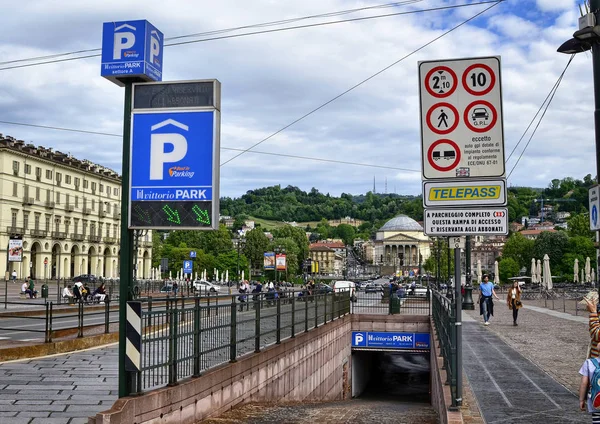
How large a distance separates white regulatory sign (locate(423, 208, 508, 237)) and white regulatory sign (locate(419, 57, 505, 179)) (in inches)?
15.5

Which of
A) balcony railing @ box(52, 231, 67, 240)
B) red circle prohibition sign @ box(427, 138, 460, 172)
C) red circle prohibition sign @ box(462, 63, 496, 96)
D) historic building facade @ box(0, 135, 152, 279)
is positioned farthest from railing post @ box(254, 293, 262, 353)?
balcony railing @ box(52, 231, 67, 240)

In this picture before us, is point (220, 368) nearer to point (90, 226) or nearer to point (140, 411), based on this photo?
point (140, 411)

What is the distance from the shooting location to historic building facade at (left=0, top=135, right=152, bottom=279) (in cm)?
8006

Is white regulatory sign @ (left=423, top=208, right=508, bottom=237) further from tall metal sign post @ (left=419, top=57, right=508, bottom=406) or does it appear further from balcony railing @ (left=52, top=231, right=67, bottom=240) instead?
balcony railing @ (left=52, top=231, right=67, bottom=240)

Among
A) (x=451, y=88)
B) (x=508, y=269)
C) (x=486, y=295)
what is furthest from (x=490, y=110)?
(x=508, y=269)

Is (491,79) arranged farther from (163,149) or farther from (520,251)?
(520,251)

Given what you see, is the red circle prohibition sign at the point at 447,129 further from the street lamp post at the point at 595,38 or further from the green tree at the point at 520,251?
the green tree at the point at 520,251

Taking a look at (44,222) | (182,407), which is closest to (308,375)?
(182,407)

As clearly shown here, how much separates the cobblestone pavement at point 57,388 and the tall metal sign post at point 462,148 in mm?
4818

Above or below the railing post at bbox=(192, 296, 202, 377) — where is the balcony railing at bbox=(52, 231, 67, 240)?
above

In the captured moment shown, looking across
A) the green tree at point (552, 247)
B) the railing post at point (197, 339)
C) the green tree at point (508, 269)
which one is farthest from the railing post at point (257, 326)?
the green tree at point (552, 247)

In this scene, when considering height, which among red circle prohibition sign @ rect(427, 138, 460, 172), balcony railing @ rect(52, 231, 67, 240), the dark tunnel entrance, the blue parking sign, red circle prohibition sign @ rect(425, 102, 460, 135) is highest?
balcony railing @ rect(52, 231, 67, 240)

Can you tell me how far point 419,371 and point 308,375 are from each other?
22.0 meters

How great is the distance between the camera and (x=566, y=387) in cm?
1039
